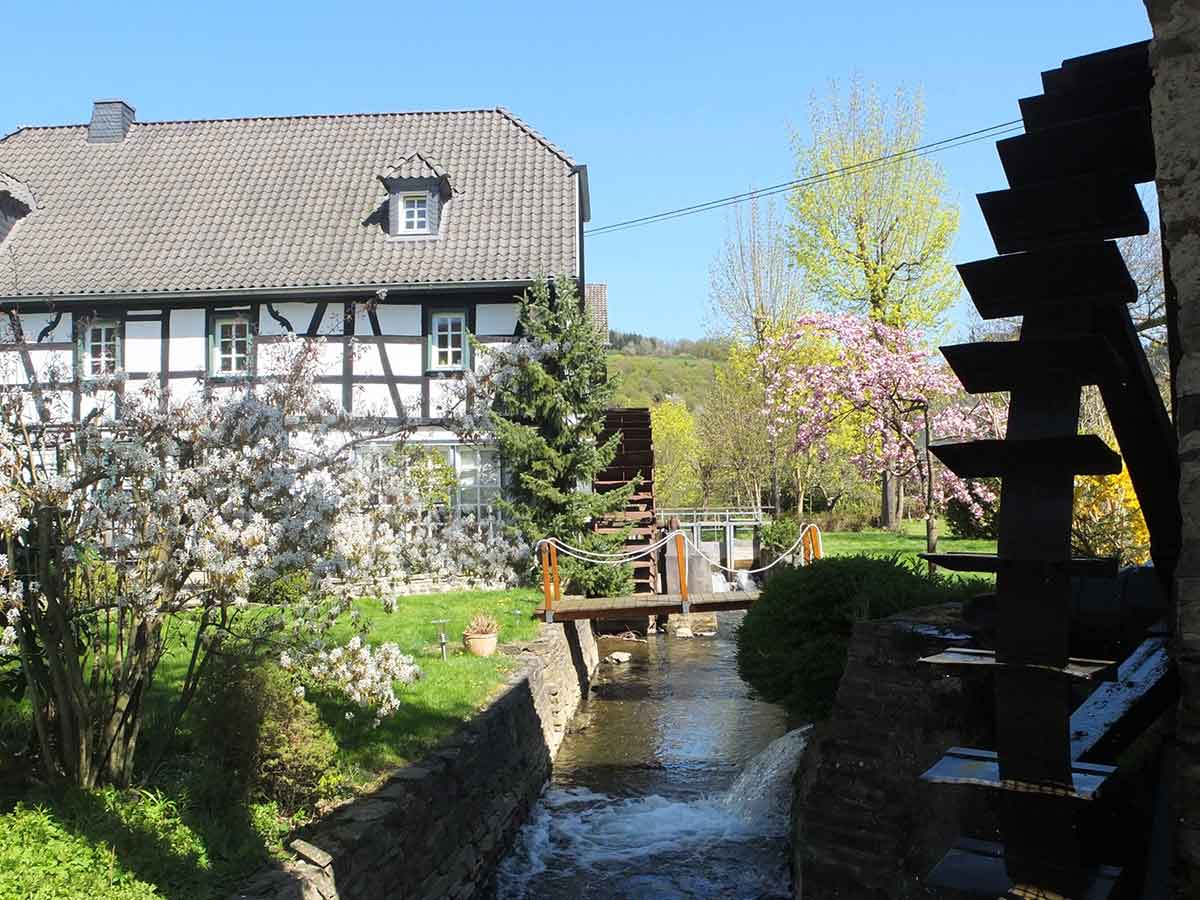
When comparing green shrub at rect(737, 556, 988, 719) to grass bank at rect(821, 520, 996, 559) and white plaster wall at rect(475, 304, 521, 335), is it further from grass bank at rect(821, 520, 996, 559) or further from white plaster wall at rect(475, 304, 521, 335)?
white plaster wall at rect(475, 304, 521, 335)

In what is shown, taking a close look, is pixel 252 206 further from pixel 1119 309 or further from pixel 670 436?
pixel 670 436

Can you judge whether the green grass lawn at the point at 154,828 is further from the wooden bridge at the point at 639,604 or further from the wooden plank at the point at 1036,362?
the wooden bridge at the point at 639,604

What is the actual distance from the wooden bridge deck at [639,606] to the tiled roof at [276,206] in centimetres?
595

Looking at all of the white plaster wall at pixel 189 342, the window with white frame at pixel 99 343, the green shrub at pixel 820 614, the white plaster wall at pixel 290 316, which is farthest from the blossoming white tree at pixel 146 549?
the window with white frame at pixel 99 343

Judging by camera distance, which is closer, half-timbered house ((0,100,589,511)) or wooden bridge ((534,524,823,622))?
wooden bridge ((534,524,823,622))

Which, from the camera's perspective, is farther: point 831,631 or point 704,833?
point 704,833

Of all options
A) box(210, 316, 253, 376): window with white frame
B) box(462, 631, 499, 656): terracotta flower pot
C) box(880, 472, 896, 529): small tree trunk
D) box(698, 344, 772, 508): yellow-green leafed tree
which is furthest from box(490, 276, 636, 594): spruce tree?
box(880, 472, 896, 529): small tree trunk

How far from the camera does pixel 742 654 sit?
9852 mm

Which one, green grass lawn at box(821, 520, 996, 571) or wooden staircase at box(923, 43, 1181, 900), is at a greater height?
wooden staircase at box(923, 43, 1181, 900)

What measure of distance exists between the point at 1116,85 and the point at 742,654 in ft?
23.0

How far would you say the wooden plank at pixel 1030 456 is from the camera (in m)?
3.13

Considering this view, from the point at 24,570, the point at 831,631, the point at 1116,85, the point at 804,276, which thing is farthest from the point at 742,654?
the point at 804,276

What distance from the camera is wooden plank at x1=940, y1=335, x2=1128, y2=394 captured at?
3232mm

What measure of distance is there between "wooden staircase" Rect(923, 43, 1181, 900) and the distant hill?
62030 millimetres
